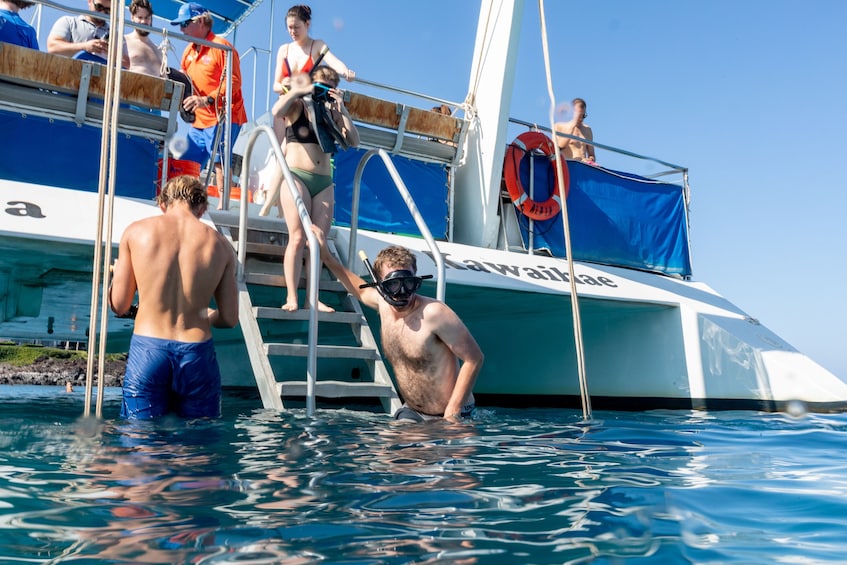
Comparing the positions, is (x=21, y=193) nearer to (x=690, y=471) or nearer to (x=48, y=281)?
(x=48, y=281)

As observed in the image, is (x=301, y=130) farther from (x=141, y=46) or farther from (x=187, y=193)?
(x=141, y=46)

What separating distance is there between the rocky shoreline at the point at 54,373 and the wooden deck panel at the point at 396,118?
18518 millimetres

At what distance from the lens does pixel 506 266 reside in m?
7.39

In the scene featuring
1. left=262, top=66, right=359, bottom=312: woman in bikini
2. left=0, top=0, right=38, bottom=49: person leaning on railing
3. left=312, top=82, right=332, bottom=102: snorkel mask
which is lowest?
left=262, top=66, right=359, bottom=312: woman in bikini

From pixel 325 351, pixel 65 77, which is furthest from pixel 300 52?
pixel 325 351

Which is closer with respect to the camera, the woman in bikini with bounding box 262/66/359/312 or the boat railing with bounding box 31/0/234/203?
the woman in bikini with bounding box 262/66/359/312

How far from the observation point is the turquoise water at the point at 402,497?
195 cm

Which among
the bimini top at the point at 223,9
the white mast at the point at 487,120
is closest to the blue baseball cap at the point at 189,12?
the white mast at the point at 487,120

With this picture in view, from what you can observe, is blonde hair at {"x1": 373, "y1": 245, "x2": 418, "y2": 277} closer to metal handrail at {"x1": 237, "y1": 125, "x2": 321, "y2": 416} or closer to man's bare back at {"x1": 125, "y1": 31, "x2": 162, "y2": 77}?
metal handrail at {"x1": 237, "y1": 125, "x2": 321, "y2": 416}

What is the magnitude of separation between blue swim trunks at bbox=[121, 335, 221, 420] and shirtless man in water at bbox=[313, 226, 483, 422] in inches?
43.2

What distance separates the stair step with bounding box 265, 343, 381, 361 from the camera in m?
4.88

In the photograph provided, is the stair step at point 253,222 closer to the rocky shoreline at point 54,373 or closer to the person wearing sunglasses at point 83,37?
the person wearing sunglasses at point 83,37

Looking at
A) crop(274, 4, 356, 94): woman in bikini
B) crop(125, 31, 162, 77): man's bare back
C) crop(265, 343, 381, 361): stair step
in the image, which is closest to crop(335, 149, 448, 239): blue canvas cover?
crop(274, 4, 356, 94): woman in bikini

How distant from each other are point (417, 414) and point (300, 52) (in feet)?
12.6
